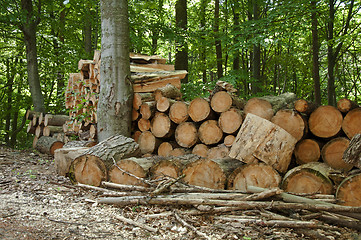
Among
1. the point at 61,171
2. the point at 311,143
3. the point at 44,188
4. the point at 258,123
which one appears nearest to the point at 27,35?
the point at 61,171

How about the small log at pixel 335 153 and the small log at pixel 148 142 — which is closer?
the small log at pixel 335 153

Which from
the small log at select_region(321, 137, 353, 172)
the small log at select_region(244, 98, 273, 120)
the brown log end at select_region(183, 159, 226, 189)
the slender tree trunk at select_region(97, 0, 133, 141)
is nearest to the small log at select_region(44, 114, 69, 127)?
the slender tree trunk at select_region(97, 0, 133, 141)

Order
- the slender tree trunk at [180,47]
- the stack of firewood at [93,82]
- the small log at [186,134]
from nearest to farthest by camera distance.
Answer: the small log at [186,134] < the stack of firewood at [93,82] < the slender tree trunk at [180,47]

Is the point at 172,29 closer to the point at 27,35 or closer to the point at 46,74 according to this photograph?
the point at 27,35

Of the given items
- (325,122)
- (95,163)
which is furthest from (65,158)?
(325,122)

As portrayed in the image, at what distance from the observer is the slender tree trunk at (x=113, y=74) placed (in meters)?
4.87

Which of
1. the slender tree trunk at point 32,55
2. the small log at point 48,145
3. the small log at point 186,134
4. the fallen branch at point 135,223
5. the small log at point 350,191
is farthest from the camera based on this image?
the slender tree trunk at point 32,55

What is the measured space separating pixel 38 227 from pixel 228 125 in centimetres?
281

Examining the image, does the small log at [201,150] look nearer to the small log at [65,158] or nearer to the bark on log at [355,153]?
the small log at [65,158]

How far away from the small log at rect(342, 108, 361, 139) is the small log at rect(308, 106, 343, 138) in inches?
2.6

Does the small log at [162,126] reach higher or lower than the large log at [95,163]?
higher

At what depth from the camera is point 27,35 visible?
787 centimetres

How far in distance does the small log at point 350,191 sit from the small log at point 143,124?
3.17m

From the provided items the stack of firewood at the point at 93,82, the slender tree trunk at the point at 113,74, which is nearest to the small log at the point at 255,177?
the slender tree trunk at the point at 113,74
